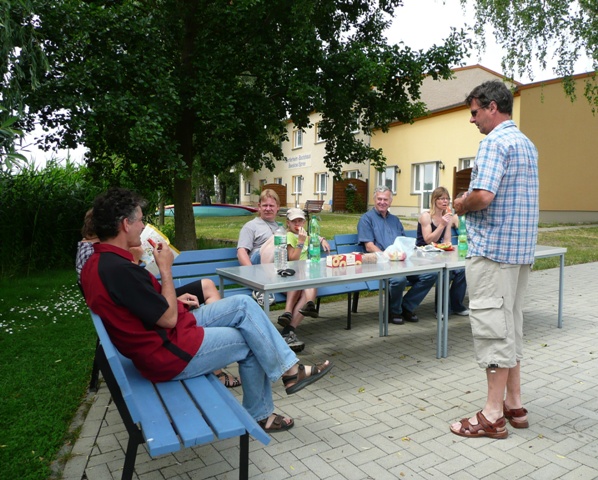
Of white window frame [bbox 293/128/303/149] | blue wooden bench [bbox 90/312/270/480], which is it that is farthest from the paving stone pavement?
white window frame [bbox 293/128/303/149]

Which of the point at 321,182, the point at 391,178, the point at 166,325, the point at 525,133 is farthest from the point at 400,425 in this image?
the point at 321,182

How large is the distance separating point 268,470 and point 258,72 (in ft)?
23.1

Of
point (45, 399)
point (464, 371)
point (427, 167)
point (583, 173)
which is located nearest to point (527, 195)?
point (464, 371)

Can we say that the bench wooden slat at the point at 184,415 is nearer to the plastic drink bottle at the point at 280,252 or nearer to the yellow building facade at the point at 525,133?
the plastic drink bottle at the point at 280,252

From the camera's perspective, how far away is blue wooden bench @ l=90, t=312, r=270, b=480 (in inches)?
A: 87.6

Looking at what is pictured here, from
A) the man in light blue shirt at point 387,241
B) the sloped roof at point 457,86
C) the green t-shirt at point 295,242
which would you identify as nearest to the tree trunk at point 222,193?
the sloped roof at point 457,86

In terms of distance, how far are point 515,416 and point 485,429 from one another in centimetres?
30

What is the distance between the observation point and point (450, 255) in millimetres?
5488

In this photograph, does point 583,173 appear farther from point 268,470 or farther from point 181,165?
point 268,470

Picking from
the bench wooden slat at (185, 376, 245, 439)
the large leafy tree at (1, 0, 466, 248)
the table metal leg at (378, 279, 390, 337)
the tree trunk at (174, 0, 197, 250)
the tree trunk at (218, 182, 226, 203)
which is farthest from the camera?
the tree trunk at (218, 182, 226, 203)

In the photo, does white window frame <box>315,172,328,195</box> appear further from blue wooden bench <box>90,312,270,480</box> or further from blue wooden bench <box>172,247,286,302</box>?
blue wooden bench <box>90,312,270,480</box>

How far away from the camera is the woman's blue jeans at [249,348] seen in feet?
9.60

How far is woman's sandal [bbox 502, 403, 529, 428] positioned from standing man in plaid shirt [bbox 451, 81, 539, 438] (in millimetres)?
186

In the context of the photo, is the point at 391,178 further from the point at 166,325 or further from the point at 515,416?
the point at 166,325
